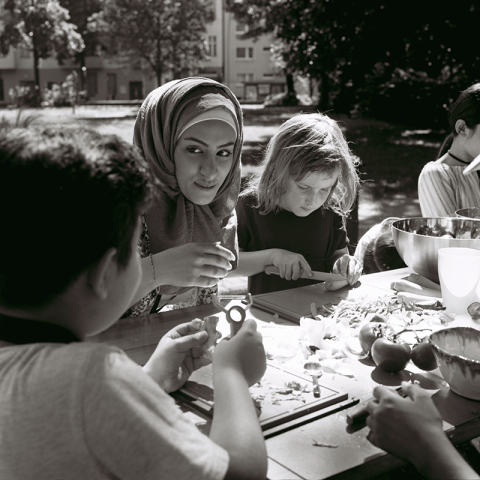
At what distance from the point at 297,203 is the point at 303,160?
234 millimetres

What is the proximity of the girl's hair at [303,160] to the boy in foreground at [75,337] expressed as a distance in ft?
5.33

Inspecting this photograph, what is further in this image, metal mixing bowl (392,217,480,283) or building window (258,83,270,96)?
building window (258,83,270,96)

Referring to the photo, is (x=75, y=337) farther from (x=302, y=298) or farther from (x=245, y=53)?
(x=245, y=53)

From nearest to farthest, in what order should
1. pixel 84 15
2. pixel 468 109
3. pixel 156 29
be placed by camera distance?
pixel 468 109, pixel 156 29, pixel 84 15

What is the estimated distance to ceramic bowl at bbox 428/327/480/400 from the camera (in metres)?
1.34

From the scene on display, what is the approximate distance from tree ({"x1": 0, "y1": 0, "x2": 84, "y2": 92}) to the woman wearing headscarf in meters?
26.4

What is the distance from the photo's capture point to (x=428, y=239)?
222cm

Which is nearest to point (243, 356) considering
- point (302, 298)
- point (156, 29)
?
point (302, 298)

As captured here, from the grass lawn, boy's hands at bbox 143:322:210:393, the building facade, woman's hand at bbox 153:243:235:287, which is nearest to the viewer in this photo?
boy's hands at bbox 143:322:210:393

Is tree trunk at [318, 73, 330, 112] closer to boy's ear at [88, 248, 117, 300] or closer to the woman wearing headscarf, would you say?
the woman wearing headscarf

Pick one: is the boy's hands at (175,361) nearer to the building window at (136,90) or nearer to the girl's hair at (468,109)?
the girl's hair at (468,109)

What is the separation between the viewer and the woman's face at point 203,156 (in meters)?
2.23

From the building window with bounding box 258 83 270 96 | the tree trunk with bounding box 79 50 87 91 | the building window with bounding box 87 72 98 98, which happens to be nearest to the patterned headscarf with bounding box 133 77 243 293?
the tree trunk with bounding box 79 50 87 91

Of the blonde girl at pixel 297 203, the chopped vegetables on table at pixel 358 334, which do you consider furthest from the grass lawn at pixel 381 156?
the chopped vegetables on table at pixel 358 334
